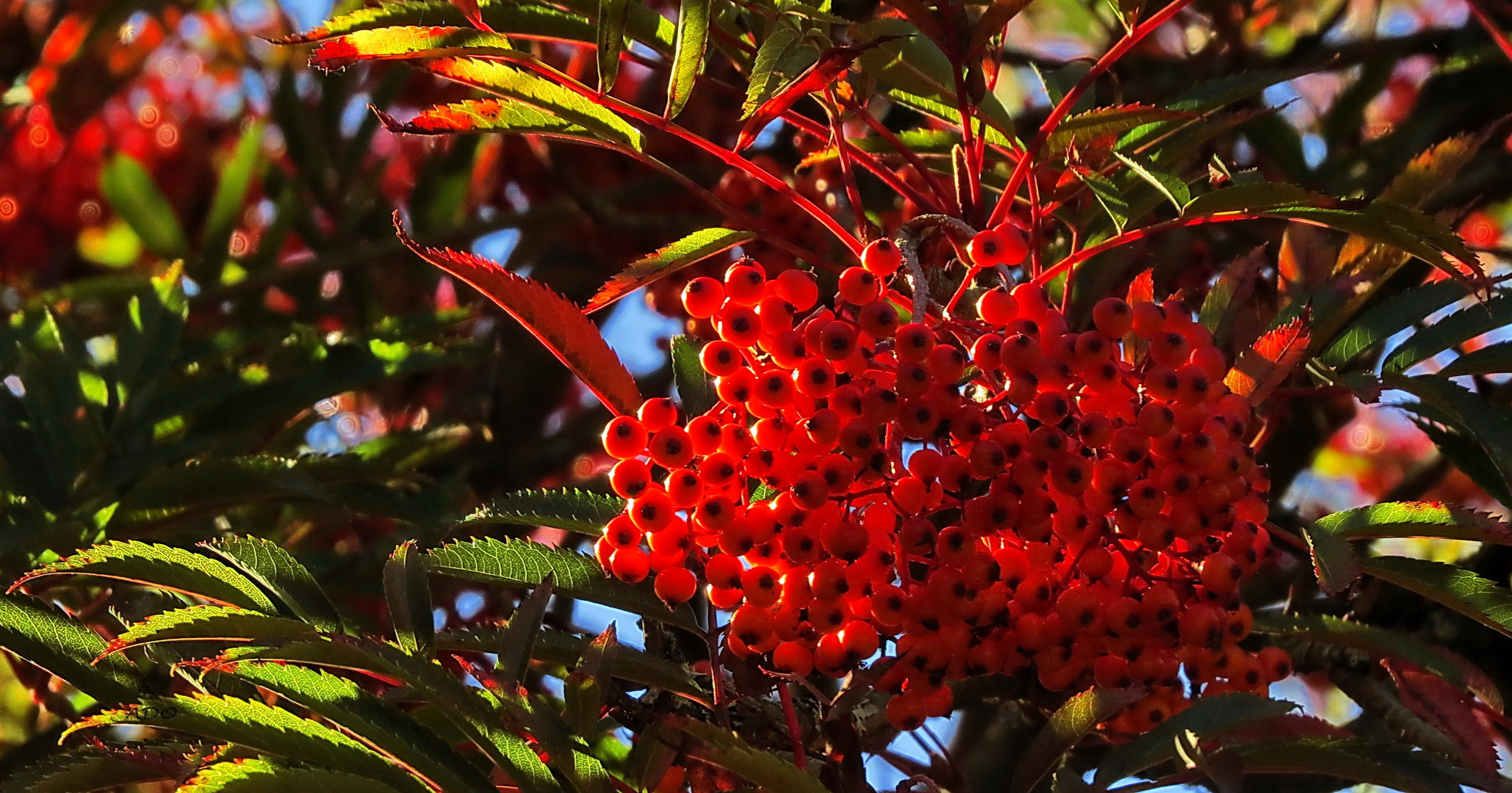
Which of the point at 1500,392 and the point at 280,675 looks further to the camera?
the point at 1500,392

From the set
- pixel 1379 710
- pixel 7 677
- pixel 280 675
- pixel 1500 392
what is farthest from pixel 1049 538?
pixel 7 677

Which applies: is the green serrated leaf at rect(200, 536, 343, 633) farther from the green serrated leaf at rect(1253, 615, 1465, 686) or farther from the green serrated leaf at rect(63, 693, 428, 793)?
the green serrated leaf at rect(1253, 615, 1465, 686)

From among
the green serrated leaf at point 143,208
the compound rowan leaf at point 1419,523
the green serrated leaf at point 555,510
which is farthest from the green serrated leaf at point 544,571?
the green serrated leaf at point 143,208

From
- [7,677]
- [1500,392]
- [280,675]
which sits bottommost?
[280,675]

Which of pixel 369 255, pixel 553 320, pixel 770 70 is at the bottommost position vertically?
pixel 553 320

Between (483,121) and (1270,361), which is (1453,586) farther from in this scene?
(483,121)

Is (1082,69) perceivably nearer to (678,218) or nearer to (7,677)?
→ (678,218)

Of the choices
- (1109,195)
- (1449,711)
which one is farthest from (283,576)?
(1449,711)
